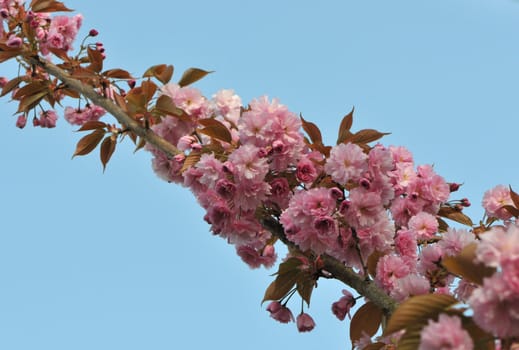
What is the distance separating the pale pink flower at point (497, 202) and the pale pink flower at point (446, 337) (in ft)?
5.27

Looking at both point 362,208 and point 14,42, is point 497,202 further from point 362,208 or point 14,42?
point 14,42

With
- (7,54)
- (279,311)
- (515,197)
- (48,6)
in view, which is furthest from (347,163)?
(48,6)

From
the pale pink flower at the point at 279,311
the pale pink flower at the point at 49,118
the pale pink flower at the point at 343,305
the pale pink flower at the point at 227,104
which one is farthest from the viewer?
the pale pink flower at the point at 49,118

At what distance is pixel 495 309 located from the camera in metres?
1.22

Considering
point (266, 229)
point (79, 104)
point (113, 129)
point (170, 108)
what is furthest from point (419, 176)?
point (79, 104)

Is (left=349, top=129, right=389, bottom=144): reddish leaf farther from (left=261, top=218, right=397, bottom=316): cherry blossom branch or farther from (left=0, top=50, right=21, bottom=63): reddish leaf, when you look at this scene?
(left=0, top=50, right=21, bottom=63): reddish leaf

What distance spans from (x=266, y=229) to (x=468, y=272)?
1.06m

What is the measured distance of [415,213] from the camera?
2.37m

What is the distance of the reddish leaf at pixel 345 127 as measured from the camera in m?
2.33

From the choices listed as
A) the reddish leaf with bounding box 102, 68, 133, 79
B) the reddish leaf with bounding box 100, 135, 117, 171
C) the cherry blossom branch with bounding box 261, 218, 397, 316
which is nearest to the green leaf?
the cherry blossom branch with bounding box 261, 218, 397, 316

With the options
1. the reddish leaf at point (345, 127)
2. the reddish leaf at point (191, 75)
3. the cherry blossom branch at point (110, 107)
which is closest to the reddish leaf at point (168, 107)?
the cherry blossom branch at point (110, 107)

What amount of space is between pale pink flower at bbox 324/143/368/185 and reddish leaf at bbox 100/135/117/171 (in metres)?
1.11

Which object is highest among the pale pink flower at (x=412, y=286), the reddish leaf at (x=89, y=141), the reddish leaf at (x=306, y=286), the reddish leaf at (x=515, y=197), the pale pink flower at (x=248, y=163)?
the reddish leaf at (x=89, y=141)

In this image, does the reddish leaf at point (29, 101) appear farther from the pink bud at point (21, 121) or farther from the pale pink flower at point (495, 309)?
the pale pink flower at point (495, 309)
